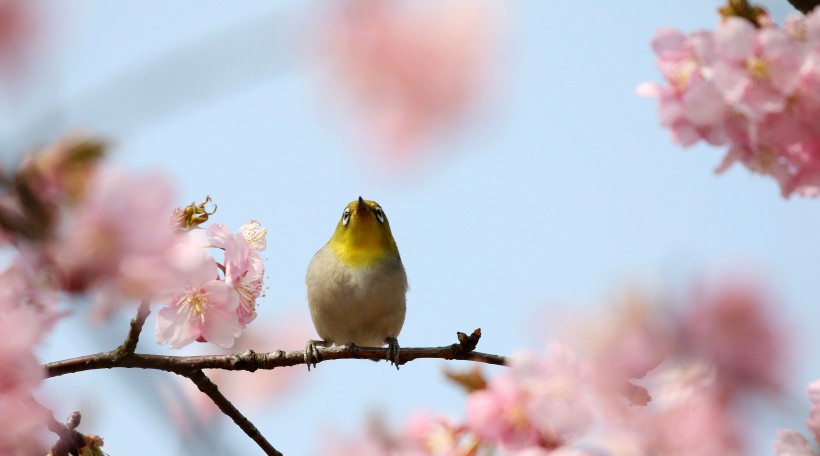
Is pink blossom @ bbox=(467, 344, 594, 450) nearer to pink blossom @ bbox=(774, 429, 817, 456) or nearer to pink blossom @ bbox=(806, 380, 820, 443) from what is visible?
pink blossom @ bbox=(774, 429, 817, 456)

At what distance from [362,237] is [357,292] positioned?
571mm

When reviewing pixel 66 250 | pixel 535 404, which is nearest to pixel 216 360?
pixel 535 404

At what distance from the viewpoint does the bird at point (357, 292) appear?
5.24 metres

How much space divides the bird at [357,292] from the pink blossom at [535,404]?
7.89 feet

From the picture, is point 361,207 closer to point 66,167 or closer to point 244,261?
point 244,261

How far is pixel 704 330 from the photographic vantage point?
2.79m

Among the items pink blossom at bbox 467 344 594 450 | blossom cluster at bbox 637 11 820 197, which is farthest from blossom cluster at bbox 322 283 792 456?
blossom cluster at bbox 637 11 820 197

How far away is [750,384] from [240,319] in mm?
1873

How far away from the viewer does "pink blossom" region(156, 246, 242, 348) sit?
3.12 metres

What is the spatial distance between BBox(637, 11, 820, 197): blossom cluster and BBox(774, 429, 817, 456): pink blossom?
2.30 feet

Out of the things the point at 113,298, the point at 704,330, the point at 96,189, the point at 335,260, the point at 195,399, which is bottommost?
the point at 113,298

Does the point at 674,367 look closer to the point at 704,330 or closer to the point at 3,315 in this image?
the point at 704,330

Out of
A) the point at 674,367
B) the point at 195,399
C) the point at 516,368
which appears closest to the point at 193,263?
the point at 516,368

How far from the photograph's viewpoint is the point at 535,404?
8.51ft
